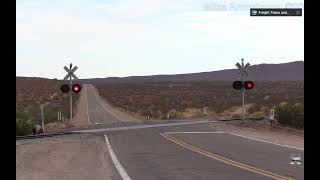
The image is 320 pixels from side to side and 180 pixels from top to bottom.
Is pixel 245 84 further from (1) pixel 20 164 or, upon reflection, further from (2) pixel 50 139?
(1) pixel 20 164

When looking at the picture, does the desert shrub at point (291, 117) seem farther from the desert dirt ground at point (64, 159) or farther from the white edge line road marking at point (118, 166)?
the white edge line road marking at point (118, 166)

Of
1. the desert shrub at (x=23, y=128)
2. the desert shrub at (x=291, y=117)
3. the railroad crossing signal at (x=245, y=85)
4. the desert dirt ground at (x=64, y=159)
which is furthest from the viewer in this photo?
the desert shrub at (x=291, y=117)

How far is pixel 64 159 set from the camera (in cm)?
1883

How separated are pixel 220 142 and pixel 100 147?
5.14 metres

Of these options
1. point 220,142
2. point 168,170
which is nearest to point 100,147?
point 220,142

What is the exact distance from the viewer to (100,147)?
23.2 metres

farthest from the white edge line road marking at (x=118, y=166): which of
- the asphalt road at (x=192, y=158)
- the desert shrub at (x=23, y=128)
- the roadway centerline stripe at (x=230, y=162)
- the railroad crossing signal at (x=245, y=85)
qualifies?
the railroad crossing signal at (x=245, y=85)

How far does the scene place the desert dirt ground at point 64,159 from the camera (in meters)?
14.7

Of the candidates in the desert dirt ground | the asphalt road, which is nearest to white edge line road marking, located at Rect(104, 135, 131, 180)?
the asphalt road

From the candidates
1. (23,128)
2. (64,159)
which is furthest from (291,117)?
(64,159)

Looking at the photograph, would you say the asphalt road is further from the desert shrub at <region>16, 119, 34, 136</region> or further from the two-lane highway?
the desert shrub at <region>16, 119, 34, 136</region>

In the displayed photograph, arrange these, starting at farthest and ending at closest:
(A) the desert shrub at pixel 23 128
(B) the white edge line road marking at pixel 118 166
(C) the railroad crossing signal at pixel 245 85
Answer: (A) the desert shrub at pixel 23 128, (C) the railroad crossing signal at pixel 245 85, (B) the white edge line road marking at pixel 118 166
